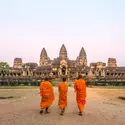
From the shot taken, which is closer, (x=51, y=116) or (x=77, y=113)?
(x=51, y=116)

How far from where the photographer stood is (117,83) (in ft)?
153

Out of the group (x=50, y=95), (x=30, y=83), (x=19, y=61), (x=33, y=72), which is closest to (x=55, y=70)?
(x=33, y=72)

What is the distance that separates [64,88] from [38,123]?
2.76m

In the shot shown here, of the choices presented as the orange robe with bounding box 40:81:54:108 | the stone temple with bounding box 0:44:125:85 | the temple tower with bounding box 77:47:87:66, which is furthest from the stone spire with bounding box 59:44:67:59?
the orange robe with bounding box 40:81:54:108

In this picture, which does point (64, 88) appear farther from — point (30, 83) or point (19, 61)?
point (19, 61)

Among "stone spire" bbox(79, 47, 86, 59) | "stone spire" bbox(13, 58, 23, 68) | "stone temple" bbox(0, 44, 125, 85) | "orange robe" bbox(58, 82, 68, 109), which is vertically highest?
"stone spire" bbox(79, 47, 86, 59)

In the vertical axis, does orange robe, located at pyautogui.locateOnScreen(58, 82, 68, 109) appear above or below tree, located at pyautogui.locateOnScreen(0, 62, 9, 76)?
below

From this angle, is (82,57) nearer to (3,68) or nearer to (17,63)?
(17,63)

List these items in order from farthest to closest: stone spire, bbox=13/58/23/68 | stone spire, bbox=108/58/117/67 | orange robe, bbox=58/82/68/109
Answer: stone spire, bbox=13/58/23/68, stone spire, bbox=108/58/117/67, orange robe, bbox=58/82/68/109

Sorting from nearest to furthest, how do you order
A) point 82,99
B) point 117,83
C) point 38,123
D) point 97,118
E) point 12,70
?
point 38,123
point 97,118
point 82,99
point 117,83
point 12,70

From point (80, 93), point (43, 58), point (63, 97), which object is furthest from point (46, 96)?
point (43, 58)

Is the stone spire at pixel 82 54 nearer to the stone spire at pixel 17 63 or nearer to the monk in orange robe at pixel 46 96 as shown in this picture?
the stone spire at pixel 17 63

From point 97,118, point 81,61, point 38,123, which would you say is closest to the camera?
point 38,123

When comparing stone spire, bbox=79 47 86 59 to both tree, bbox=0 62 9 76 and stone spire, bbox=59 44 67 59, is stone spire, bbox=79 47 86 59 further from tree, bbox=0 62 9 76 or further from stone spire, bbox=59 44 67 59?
tree, bbox=0 62 9 76
